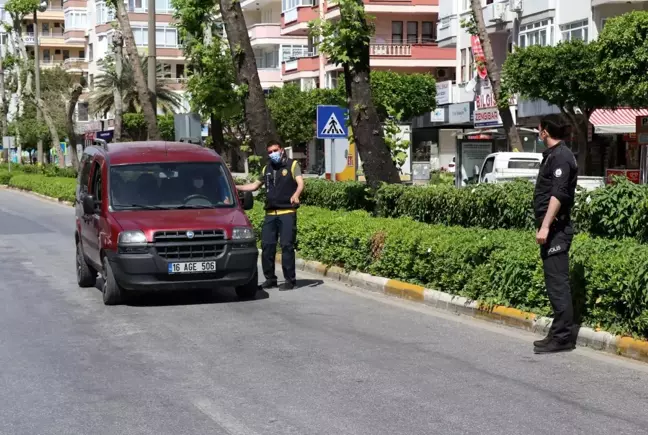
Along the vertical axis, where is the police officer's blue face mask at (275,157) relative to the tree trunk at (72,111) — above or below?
below

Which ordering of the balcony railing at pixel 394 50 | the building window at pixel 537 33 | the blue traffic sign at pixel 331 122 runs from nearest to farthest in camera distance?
the blue traffic sign at pixel 331 122 → the building window at pixel 537 33 → the balcony railing at pixel 394 50

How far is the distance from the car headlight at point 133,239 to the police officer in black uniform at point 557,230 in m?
5.10

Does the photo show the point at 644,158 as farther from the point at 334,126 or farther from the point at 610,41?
the point at 334,126

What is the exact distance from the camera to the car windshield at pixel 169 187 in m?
14.4

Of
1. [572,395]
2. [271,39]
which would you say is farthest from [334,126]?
[271,39]

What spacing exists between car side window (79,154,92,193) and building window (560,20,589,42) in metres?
25.9

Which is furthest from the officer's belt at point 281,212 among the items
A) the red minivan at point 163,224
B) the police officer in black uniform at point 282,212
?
the red minivan at point 163,224

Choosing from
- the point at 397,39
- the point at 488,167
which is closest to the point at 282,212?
the point at 488,167

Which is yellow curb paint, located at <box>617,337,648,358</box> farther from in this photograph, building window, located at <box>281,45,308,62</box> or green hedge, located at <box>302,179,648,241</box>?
building window, located at <box>281,45,308,62</box>

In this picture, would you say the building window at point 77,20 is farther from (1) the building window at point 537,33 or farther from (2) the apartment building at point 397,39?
(1) the building window at point 537,33

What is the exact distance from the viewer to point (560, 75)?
3591 cm

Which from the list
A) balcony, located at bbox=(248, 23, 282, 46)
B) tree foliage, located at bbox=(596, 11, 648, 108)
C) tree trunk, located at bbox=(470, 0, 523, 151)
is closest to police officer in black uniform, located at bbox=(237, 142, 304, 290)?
tree foliage, located at bbox=(596, 11, 648, 108)

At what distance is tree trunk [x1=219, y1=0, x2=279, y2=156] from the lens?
2442cm

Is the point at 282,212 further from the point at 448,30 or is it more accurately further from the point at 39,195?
the point at 448,30
